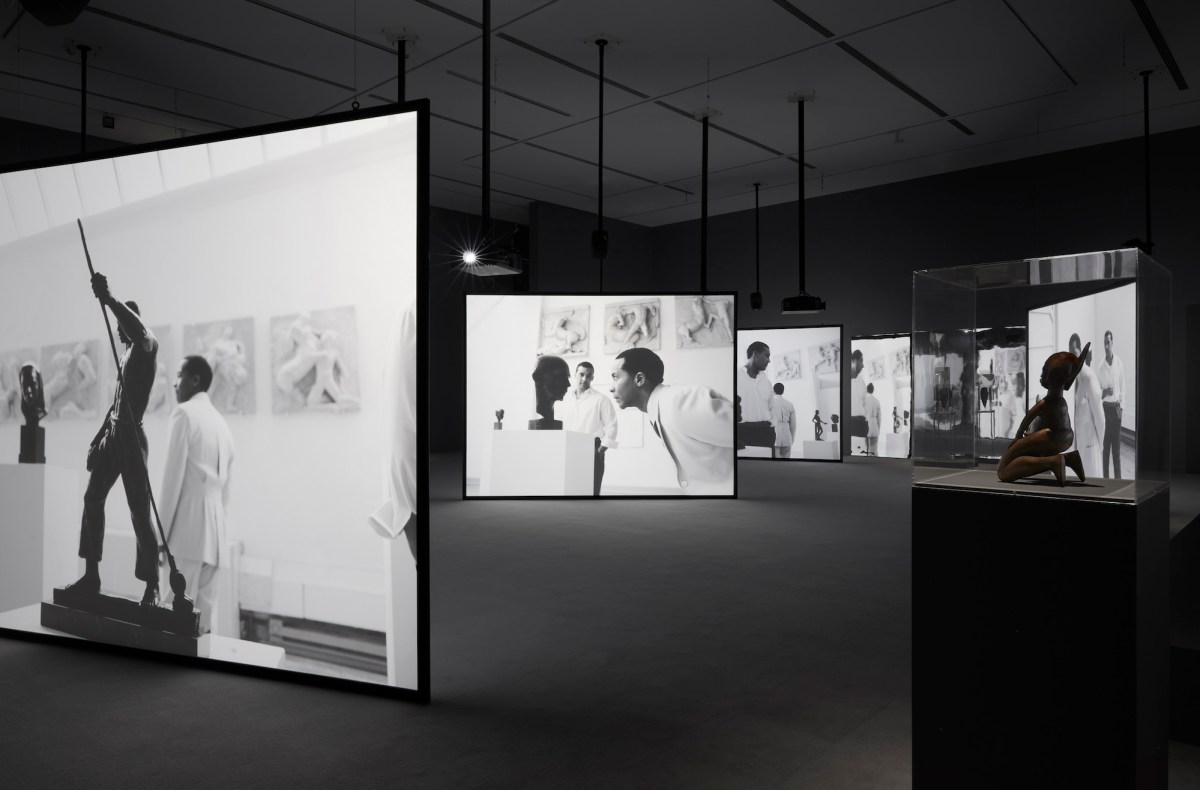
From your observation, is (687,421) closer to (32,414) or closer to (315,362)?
(315,362)

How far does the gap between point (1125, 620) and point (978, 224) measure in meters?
11.5

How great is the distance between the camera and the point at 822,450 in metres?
13.5

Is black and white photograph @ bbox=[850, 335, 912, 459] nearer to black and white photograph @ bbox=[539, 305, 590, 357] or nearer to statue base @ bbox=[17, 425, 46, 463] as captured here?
black and white photograph @ bbox=[539, 305, 590, 357]

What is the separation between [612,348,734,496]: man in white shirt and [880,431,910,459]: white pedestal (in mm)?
4916

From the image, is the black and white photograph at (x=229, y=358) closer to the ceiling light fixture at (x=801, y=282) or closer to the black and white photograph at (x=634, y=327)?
the black and white photograph at (x=634, y=327)

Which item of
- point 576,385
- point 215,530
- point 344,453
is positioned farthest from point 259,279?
point 576,385

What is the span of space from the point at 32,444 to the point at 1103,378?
4653 millimetres

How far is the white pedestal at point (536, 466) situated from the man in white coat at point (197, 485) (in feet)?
18.9

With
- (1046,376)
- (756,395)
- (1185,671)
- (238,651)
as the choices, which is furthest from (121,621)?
(756,395)

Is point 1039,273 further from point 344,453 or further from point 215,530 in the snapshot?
point 215,530

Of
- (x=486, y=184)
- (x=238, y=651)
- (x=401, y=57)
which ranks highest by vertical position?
(x=401, y=57)

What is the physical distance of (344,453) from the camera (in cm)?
327

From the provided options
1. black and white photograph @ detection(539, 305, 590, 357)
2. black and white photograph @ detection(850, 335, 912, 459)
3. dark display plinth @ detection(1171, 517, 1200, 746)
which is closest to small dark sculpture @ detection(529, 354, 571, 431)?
black and white photograph @ detection(539, 305, 590, 357)

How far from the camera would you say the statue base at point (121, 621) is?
3.50m
